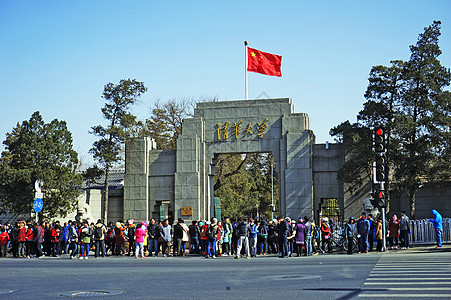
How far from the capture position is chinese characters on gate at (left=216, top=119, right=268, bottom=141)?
33906 mm

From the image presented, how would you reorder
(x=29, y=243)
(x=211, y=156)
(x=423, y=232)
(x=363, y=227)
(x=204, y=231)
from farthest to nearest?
(x=211, y=156) < (x=29, y=243) < (x=423, y=232) < (x=204, y=231) < (x=363, y=227)

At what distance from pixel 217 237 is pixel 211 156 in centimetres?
1008

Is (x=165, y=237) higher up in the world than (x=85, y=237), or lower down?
lower down

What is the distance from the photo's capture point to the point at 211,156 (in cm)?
3469

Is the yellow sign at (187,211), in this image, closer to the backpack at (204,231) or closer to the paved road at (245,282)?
the backpack at (204,231)

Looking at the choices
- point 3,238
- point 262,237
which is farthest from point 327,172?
point 3,238

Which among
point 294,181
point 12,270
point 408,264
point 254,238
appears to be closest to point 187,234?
point 254,238

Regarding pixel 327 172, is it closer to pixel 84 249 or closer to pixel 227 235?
pixel 227 235

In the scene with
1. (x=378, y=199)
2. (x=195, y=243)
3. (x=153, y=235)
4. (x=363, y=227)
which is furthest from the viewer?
(x=195, y=243)

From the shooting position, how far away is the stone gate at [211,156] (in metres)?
33.2

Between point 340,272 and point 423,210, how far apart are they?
18882 millimetres

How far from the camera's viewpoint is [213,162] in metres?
35.1

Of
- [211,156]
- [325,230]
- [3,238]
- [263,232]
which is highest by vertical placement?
[211,156]

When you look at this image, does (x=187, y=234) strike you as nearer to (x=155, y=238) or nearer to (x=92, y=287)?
(x=155, y=238)
